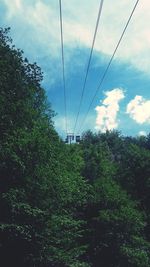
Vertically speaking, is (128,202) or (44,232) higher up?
(128,202)

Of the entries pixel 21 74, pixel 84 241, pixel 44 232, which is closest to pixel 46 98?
pixel 21 74

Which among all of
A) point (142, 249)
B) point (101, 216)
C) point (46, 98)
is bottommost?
point (142, 249)

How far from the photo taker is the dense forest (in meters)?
28.5

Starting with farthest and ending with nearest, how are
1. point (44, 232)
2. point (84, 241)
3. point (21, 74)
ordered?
point (84, 241)
point (21, 74)
point (44, 232)

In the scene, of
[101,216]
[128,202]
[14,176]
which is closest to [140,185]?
[128,202]

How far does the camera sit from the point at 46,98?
4322 centimetres

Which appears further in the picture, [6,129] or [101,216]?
[101,216]

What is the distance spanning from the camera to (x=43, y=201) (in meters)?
30.3

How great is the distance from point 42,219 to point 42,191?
209 cm

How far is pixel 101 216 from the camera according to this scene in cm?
4025

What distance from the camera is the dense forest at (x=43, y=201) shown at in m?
28.5

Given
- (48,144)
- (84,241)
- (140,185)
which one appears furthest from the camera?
(140,185)

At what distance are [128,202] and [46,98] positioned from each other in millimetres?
13378

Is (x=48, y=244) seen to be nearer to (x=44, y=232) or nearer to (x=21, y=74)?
(x=44, y=232)
